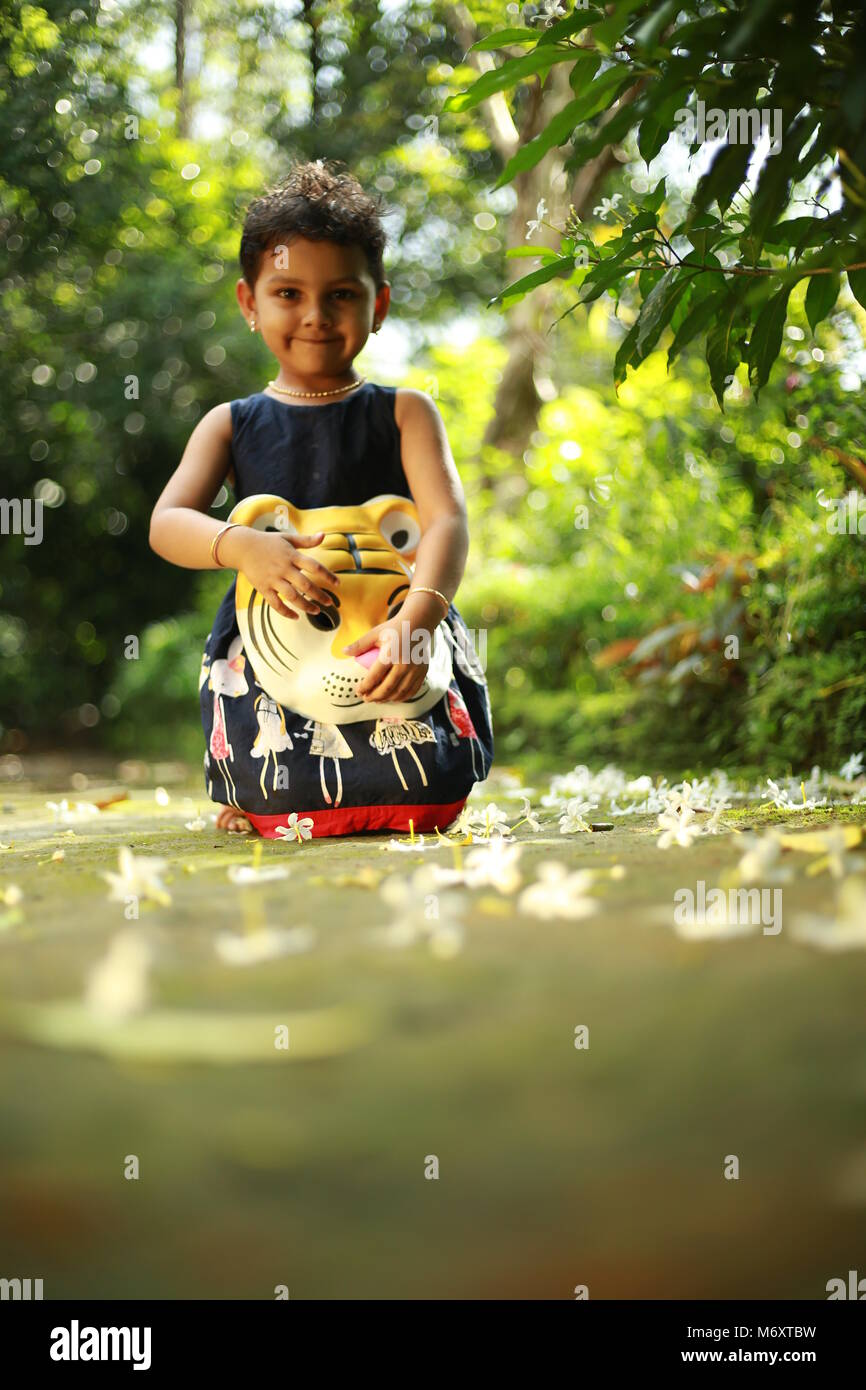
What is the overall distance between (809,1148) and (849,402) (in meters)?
2.88

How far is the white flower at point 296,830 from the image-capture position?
2.04 meters

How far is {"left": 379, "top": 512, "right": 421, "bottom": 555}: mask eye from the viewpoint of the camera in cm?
229

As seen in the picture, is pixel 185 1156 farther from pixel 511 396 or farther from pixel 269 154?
pixel 269 154

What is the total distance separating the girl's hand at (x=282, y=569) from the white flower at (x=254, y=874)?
25.8 inches

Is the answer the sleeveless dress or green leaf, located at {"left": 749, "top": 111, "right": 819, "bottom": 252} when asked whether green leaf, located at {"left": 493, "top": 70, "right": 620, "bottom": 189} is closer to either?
green leaf, located at {"left": 749, "top": 111, "right": 819, "bottom": 252}

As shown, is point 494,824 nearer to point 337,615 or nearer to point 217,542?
point 337,615

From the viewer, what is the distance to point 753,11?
42.3 inches

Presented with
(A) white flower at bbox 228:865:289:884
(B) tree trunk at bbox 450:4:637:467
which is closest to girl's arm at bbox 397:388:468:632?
(A) white flower at bbox 228:865:289:884

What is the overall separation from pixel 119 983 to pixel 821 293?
58.4 inches

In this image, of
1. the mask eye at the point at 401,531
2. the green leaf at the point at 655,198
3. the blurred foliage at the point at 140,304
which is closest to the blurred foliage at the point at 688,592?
the mask eye at the point at 401,531

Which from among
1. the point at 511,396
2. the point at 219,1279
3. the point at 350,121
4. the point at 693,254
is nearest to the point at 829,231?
the point at 693,254

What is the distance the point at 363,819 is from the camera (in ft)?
6.98

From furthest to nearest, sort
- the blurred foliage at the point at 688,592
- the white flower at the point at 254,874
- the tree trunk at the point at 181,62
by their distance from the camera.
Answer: the tree trunk at the point at 181,62, the blurred foliage at the point at 688,592, the white flower at the point at 254,874

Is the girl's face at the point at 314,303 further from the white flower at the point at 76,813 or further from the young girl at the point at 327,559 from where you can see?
the white flower at the point at 76,813
